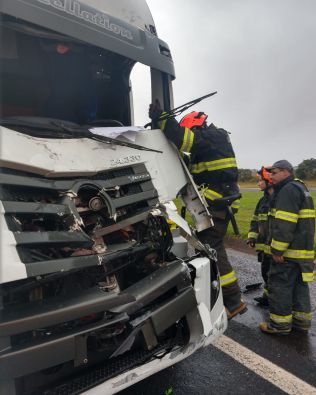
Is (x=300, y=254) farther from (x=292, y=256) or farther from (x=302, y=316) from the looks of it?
(x=302, y=316)

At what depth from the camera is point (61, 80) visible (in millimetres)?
3316

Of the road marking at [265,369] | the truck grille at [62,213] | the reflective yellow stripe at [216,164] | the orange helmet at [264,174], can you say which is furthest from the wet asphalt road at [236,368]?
the orange helmet at [264,174]

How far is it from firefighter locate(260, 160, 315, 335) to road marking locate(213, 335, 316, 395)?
1.72 feet

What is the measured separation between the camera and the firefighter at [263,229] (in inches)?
174

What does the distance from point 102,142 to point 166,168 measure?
64 cm

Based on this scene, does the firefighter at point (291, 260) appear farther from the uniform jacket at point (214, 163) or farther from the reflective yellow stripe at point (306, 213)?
the uniform jacket at point (214, 163)

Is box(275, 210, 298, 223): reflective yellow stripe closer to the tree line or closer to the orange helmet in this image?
the orange helmet

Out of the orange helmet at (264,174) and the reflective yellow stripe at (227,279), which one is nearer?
the reflective yellow stripe at (227,279)

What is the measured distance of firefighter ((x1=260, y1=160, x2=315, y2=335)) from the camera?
367cm

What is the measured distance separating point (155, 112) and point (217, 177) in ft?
2.79

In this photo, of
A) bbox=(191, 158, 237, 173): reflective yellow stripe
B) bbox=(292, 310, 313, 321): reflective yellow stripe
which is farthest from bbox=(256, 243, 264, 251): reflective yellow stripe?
bbox=(191, 158, 237, 173): reflective yellow stripe

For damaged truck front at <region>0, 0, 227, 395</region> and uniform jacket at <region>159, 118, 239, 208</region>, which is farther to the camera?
uniform jacket at <region>159, 118, 239, 208</region>

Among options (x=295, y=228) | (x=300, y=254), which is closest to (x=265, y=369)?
(x=300, y=254)

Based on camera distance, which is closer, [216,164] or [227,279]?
[227,279]
